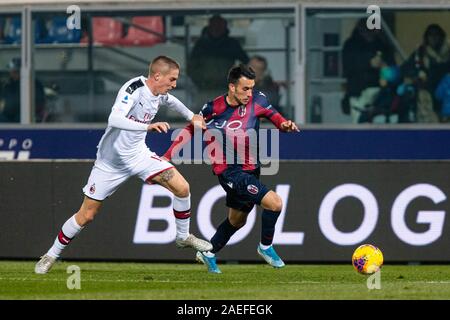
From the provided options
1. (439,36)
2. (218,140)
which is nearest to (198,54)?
(439,36)

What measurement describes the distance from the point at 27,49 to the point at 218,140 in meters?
7.98

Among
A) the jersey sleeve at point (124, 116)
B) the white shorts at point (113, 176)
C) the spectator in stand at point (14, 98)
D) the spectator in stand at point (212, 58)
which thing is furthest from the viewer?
the spectator in stand at point (14, 98)

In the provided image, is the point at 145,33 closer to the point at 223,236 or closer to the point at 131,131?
the point at 223,236

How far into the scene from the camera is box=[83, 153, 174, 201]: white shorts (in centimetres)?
1311

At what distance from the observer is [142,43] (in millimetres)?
20562

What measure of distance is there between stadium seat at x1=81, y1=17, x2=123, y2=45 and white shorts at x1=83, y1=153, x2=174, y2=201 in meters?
7.72

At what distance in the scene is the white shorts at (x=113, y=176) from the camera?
43.0 ft

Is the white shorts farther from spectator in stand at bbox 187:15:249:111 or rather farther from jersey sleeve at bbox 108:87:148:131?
spectator in stand at bbox 187:15:249:111

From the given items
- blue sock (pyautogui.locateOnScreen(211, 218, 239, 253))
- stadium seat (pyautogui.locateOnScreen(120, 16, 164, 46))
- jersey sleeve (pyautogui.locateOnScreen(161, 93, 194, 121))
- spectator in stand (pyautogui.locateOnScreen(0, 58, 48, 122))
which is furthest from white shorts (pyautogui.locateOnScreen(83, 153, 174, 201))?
spectator in stand (pyautogui.locateOnScreen(0, 58, 48, 122))

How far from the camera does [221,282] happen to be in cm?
1245

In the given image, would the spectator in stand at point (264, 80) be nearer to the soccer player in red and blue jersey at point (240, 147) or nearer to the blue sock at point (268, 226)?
the soccer player in red and blue jersey at point (240, 147)

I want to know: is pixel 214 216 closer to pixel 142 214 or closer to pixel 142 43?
pixel 142 214

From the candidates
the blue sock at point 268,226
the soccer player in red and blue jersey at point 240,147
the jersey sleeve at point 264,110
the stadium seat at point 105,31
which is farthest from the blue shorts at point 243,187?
the stadium seat at point 105,31

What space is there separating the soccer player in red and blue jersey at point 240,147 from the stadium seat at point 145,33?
7.00 metres
